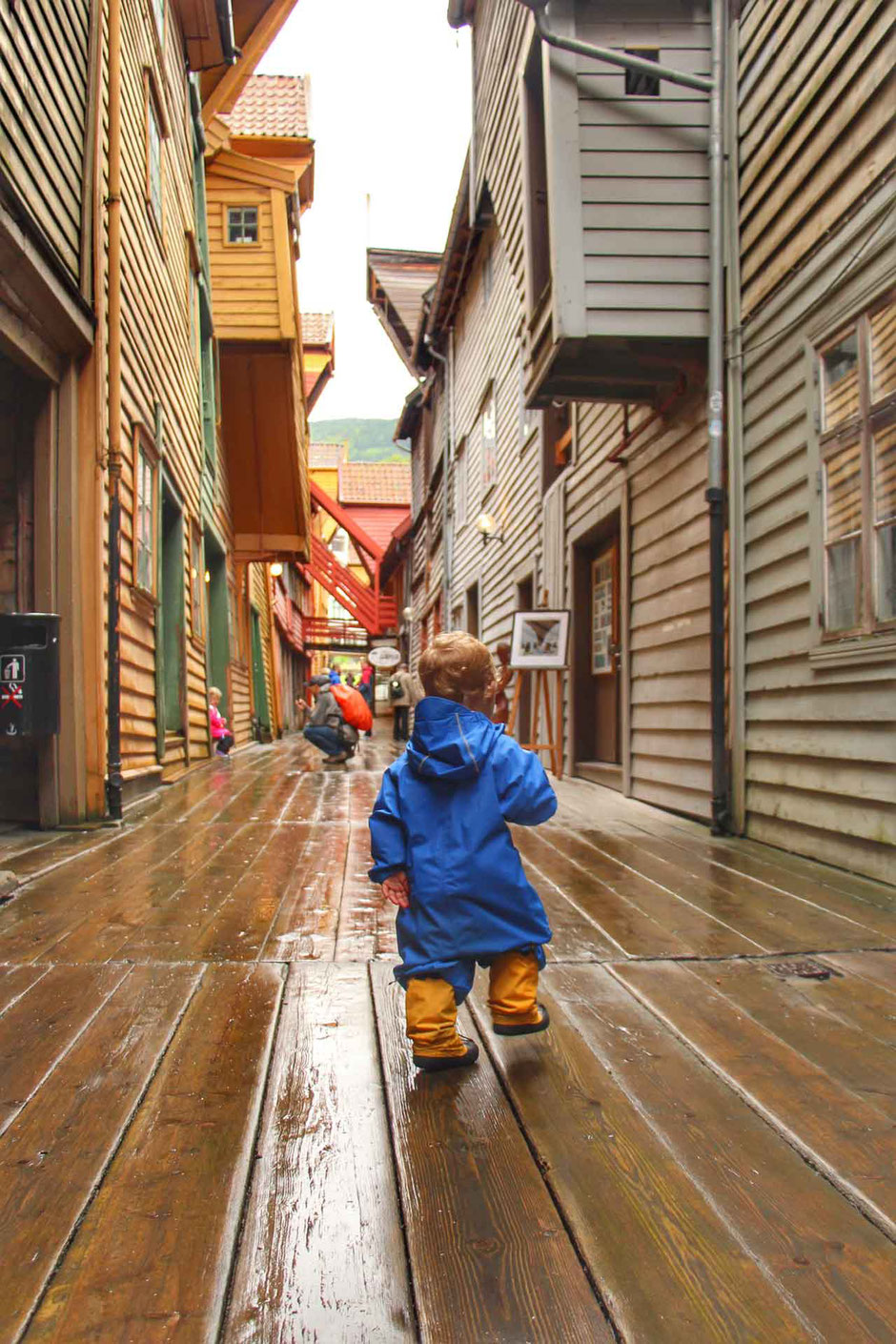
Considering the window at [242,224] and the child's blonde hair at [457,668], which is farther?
the window at [242,224]

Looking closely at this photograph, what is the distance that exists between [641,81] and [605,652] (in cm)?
413

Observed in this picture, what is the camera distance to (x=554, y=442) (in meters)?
9.49

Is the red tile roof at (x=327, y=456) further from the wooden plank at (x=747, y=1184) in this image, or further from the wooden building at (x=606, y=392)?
the wooden plank at (x=747, y=1184)

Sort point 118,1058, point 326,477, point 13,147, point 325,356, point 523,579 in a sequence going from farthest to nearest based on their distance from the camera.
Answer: point 326,477, point 325,356, point 523,579, point 13,147, point 118,1058

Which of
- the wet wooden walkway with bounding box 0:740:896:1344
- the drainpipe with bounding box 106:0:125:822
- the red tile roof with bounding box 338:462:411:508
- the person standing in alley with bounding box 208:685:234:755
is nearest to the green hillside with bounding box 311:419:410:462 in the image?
the red tile roof with bounding box 338:462:411:508

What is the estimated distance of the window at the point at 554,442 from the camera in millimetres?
9258

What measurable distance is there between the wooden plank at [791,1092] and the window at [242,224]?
1176cm

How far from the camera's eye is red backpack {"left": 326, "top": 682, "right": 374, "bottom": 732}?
34.3ft

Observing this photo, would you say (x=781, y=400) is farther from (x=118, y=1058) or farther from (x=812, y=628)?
(x=118, y=1058)

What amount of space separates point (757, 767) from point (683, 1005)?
2.73 meters

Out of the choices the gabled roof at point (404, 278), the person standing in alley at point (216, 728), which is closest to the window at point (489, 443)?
the person standing in alley at point (216, 728)

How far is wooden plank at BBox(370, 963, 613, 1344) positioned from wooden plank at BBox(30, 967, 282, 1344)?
0.26 m

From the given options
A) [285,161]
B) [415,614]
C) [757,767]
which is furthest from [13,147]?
[415,614]

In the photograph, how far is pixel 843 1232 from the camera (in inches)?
54.6
